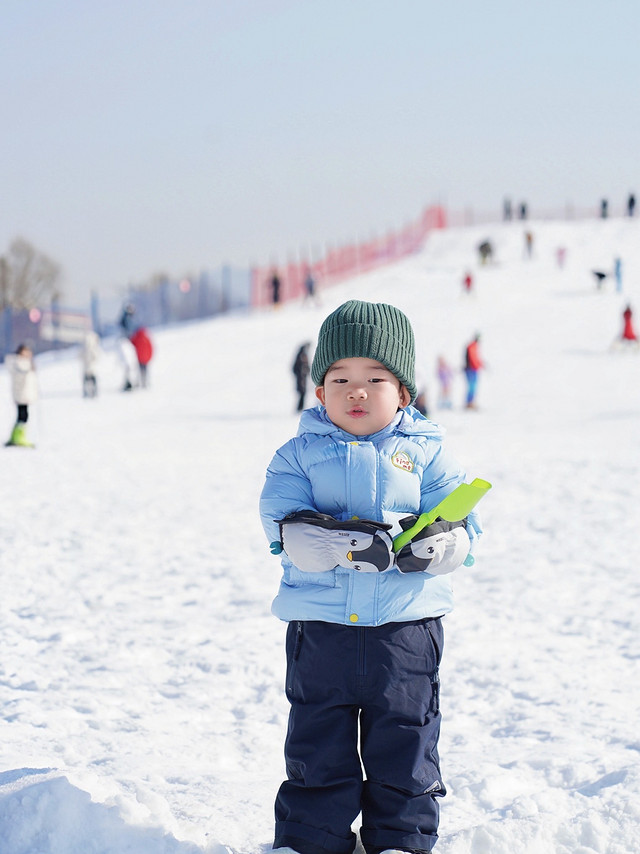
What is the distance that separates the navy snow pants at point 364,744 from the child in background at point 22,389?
33.1ft

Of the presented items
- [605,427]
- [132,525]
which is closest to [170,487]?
[132,525]

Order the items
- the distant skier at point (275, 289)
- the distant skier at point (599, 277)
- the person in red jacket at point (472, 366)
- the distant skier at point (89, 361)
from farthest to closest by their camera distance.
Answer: the distant skier at point (275, 289)
the distant skier at point (599, 277)
the distant skier at point (89, 361)
the person in red jacket at point (472, 366)

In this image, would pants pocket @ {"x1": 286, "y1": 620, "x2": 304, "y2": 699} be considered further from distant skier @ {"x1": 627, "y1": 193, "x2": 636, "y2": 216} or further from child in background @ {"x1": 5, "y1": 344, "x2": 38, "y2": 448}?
distant skier @ {"x1": 627, "y1": 193, "x2": 636, "y2": 216}

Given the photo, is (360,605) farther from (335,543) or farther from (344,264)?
(344,264)

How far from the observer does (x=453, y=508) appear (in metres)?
2.12

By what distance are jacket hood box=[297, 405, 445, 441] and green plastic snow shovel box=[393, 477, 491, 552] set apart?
237 mm

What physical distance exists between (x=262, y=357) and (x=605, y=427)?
452 inches

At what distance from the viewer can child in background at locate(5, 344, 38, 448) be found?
11.6m

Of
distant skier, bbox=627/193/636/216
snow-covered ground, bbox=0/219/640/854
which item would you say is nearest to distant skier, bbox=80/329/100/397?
A: snow-covered ground, bbox=0/219/640/854

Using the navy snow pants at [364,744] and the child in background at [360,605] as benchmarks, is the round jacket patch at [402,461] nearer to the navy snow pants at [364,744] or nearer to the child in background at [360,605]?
the child in background at [360,605]

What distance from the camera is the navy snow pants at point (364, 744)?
7.17 ft

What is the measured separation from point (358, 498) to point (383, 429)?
203 mm

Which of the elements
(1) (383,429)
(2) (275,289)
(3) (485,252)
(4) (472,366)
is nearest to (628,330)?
(4) (472,366)

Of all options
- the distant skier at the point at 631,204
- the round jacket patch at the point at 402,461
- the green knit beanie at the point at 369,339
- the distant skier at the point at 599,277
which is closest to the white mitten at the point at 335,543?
the round jacket patch at the point at 402,461
